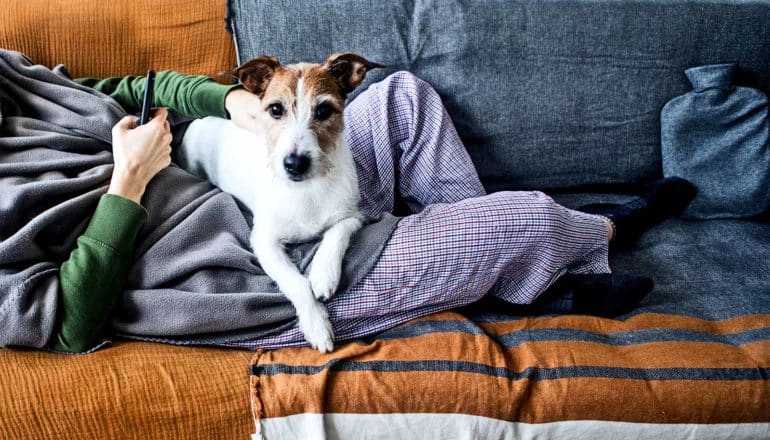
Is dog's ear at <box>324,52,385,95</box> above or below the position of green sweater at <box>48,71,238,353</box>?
above

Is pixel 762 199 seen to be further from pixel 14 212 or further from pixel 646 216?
pixel 14 212

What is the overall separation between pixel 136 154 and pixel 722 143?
178 cm

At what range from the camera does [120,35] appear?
1874 mm

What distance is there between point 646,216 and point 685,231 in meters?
0.17

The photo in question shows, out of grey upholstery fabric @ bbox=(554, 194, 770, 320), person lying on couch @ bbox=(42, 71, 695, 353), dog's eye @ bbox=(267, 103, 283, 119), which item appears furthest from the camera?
grey upholstery fabric @ bbox=(554, 194, 770, 320)

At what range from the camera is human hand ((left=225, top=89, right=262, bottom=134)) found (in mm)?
1578

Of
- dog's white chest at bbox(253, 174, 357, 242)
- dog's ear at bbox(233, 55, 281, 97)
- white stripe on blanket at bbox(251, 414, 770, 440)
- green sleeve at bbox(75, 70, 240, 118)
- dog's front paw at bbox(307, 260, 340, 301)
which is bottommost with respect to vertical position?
white stripe on blanket at bbox(251, 414, 770, 440)

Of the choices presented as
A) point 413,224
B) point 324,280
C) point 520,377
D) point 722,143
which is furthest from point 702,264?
point 324,280

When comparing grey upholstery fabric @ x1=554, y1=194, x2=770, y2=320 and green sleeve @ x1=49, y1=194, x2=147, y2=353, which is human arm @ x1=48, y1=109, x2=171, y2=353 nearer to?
green sleeve @ x1=49, y1=194, x2=147, y2=353

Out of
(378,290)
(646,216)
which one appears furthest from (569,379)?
(646,216)

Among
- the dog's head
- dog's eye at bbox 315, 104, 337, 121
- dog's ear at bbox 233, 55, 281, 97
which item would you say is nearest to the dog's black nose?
the dog's head

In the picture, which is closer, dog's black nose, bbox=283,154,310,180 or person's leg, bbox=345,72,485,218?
dog's black nose, bbox=283,154,310,180

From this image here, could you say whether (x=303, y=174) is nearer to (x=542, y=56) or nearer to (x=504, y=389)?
(x=504, y=389)

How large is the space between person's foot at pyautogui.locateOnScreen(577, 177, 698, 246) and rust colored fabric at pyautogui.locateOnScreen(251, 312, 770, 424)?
1.54 ft
